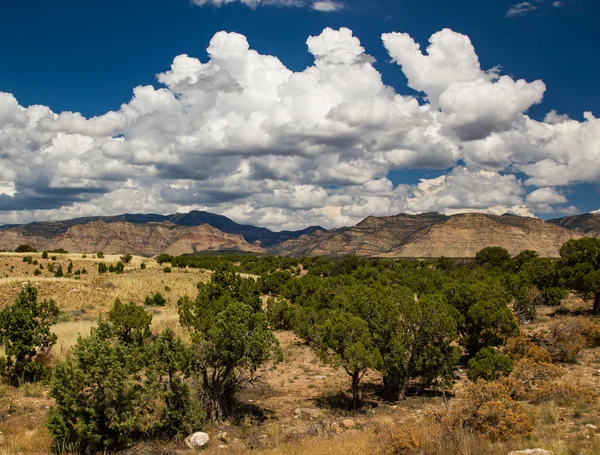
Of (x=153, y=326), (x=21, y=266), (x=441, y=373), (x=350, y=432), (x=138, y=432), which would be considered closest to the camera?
(x=138, y=432)

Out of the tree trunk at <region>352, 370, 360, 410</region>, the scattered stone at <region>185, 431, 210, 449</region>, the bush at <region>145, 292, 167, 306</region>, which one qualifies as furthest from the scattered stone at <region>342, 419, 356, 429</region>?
the bush at <region>145, 292, 167, 306</region>

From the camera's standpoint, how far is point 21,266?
171ft

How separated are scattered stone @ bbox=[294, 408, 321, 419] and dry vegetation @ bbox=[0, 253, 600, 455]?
1.4 inches

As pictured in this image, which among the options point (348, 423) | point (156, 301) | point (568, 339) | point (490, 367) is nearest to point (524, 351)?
point (568, 339)

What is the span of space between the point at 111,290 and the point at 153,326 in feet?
55.0

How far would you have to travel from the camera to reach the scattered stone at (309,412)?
1390 centimetres

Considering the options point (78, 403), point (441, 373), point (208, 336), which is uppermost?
point (208, 336)

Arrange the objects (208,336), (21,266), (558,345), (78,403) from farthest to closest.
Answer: (21,266) < (558,345) < (208,336) < (78,403)

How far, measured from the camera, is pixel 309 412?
46.8ft

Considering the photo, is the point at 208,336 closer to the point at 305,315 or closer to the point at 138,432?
the point at 138,432

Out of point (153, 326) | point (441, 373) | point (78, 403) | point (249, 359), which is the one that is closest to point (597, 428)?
point (441, 373)

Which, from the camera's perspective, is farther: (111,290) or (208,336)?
(111,290)

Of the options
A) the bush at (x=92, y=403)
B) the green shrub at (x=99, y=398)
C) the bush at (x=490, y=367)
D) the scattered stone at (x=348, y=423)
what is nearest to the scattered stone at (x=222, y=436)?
the green shrub at (x=99, y=398)

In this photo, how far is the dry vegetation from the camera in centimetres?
960
